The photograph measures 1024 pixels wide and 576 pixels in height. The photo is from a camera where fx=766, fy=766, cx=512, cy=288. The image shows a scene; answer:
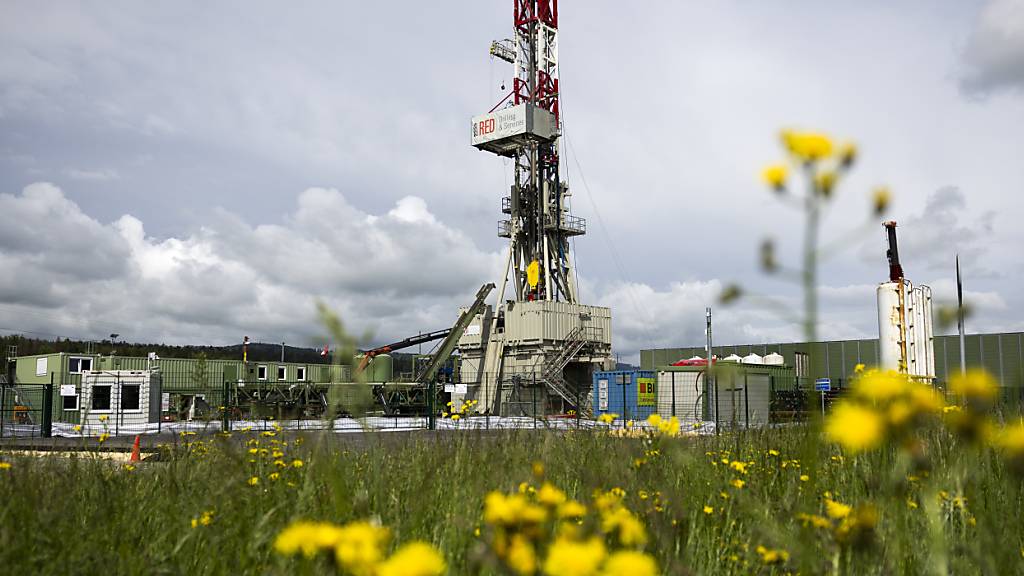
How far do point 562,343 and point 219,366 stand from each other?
19034mm

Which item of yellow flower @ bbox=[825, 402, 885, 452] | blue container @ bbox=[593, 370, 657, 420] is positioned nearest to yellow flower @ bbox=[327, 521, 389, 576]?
yellow flower @ bbox=[825, 402, 885, 452]

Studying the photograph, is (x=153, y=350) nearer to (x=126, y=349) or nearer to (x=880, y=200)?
(x=126, y=349)

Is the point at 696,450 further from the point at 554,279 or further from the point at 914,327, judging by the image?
the point at 554,279

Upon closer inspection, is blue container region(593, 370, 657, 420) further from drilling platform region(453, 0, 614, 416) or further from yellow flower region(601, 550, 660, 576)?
yellow flower region(601, 550, 660, 576)

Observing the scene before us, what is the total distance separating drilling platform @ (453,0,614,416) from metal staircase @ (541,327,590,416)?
53mm

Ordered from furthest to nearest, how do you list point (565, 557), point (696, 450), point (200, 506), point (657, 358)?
point (657, 358)
point (696, 450)
point (200, 506)
point (565, 557)

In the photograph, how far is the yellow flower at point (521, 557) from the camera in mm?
1101

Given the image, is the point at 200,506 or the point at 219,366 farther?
the point at 219,366

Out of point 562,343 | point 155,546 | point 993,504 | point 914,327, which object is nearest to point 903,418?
point 155,546

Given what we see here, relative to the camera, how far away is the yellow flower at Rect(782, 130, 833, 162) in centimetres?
132

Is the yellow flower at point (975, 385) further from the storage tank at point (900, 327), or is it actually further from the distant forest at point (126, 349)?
the distant forest at point (126, 349)

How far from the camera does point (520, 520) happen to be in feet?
3.85

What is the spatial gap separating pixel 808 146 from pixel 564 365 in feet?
125

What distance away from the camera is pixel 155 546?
10.2ft
